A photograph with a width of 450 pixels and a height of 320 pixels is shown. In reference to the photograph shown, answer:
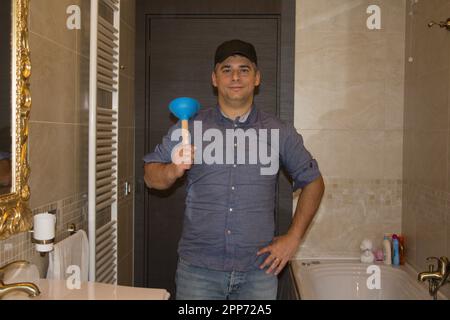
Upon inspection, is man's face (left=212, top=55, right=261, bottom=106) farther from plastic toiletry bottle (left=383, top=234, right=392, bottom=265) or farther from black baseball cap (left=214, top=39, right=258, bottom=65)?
plastic toiletry bottle (left=383, top=234, right=392, bottom=265)

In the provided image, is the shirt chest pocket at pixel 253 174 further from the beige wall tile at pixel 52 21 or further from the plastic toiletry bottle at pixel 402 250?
the plastic toiletry bottle at pixel 402 250

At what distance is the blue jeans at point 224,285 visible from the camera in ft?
5.84

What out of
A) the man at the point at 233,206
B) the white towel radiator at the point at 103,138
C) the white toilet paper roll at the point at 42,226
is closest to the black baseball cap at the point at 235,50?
the man at the point at 233,206

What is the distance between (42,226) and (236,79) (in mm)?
816

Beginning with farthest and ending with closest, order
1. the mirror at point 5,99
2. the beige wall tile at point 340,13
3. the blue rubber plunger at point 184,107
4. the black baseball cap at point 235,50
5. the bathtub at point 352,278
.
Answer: the beige wall tile at point 340,13, the bathtub at point 352,278, the black baseball cap at point 235,50, the blue rubber plunger at point 184,107, the mirror at point 5,99

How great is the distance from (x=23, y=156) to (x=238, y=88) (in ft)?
2.53

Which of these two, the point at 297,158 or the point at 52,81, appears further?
the point at 297,158

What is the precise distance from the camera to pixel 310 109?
263cm

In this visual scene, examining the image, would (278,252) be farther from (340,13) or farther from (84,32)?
(340,13)

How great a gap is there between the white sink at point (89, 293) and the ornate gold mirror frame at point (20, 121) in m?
0.18

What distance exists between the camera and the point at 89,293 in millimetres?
1390

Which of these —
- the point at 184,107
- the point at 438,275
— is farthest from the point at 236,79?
the point at 438,275
